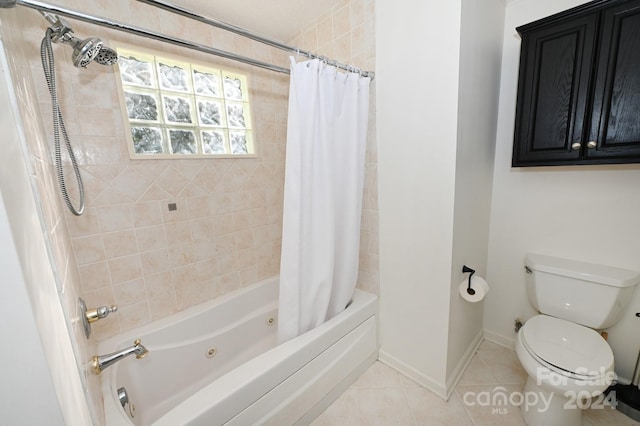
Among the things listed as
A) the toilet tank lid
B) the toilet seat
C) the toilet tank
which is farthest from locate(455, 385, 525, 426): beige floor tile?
the toilet tank lid

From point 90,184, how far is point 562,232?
2.68 meters

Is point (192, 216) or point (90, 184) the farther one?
point (192, 216)

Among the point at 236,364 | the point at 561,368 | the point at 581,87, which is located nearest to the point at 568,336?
the point at 561,368

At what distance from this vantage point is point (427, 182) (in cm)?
131

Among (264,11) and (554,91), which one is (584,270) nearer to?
(554,91)

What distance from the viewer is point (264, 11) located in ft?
5.07

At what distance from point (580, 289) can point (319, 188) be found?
1539mm

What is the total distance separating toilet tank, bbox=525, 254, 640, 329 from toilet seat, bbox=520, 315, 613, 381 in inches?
3.2

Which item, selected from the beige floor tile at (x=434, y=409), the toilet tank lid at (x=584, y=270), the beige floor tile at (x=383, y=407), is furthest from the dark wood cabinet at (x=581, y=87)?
the beige floor tile at (x=383, y=407)

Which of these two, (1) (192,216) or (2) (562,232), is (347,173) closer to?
(1) (192,216)

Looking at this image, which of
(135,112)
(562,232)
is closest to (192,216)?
(135,112)

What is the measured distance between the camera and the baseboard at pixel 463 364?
145 cm

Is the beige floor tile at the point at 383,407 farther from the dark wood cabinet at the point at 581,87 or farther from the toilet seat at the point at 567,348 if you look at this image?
the dark wood cabinet at the point at 581,87

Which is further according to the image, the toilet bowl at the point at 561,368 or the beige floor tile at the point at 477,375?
the beige floor tile at the point at 477,375
